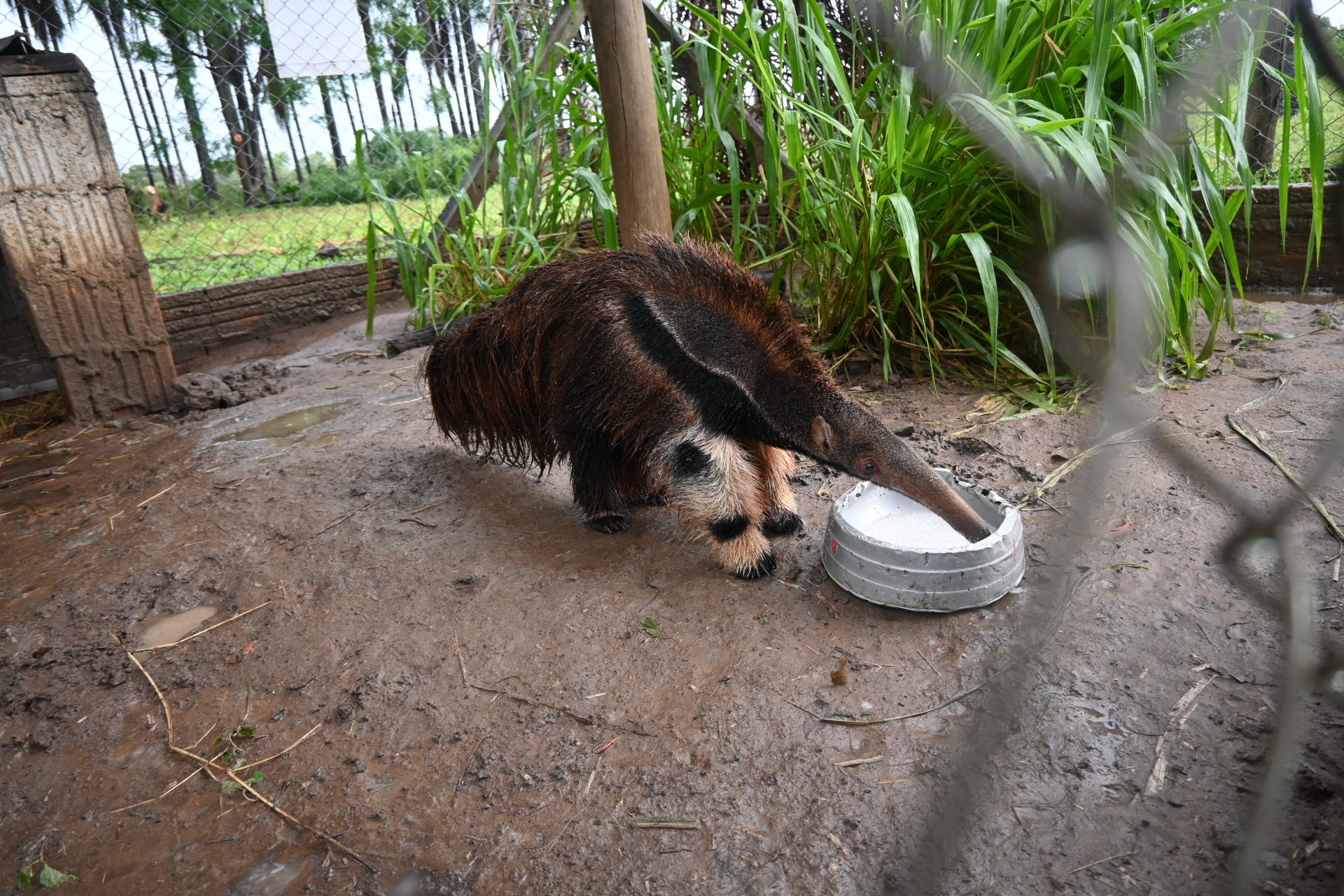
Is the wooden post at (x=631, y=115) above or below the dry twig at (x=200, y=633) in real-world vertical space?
above

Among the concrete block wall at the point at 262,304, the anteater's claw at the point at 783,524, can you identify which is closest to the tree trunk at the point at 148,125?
the concrete block wall at the point at 262,304

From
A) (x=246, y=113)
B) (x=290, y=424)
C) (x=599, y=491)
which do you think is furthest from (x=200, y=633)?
(x=246, y=113)

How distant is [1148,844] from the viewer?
72.9 inches

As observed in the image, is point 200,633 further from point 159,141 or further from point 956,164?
point 159,141

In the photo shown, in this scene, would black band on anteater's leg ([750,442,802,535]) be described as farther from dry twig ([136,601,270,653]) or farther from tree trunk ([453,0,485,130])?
tree trunk ([453,0,485,130])

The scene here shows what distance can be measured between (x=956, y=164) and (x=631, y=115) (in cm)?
159

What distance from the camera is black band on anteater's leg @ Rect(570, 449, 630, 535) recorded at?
337 centimetres

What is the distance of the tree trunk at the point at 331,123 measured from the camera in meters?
7.59

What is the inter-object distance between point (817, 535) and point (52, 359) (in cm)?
454

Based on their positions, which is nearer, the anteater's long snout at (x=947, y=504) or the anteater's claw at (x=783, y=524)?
the anteater's long snout at (x=947, y=504)

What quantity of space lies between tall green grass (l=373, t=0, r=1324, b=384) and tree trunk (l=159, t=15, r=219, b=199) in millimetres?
3772

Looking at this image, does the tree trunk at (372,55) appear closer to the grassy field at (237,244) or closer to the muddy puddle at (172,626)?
the grassy field at (237,244)

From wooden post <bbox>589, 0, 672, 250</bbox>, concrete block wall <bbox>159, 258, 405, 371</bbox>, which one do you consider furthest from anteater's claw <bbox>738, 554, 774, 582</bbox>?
concrete block wall <bbox>159, 258, 405, 371</bbox>

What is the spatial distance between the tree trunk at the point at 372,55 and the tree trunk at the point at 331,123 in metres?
0.43
